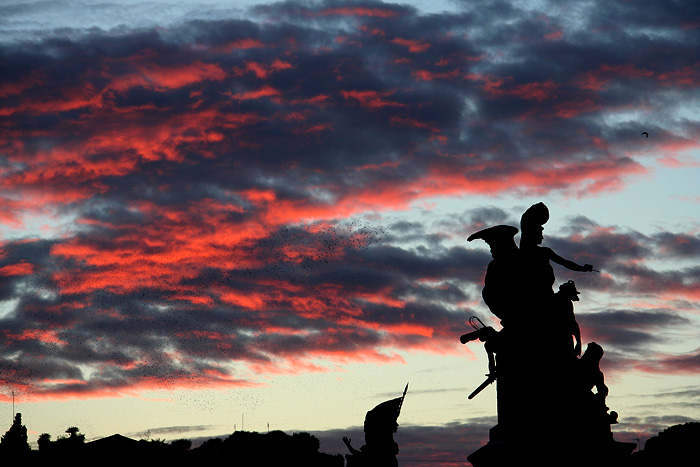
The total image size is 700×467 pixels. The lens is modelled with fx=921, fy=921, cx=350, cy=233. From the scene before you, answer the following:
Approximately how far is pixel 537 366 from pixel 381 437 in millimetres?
7467

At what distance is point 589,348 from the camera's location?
47.5ft

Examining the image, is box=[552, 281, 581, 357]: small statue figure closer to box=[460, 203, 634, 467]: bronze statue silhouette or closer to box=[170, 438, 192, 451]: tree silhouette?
box=[460, 203, 634, 467]: bronze statue silhouette

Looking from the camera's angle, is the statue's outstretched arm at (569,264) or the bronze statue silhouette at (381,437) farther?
the bronze statue silhouette at (381,437)

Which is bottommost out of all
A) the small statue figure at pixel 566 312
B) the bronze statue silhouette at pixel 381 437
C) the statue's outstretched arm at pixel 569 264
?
the bronze statue silhouette at pixel 381 437

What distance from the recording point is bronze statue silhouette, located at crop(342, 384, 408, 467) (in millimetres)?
20797

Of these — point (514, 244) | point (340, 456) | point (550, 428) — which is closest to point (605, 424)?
point (550, 428)

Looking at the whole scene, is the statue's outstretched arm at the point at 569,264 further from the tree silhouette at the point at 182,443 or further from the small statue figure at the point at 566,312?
the tree silhouette at the point at 182,443

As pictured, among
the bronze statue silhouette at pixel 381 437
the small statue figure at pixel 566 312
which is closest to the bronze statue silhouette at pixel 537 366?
the small statue figure at pixel 566 312

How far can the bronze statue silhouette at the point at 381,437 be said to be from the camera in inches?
819

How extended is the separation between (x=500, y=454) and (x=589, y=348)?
7.46ft

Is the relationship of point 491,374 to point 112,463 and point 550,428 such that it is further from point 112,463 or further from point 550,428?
point 112,463

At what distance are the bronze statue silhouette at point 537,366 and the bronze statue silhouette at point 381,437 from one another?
621 centimetres

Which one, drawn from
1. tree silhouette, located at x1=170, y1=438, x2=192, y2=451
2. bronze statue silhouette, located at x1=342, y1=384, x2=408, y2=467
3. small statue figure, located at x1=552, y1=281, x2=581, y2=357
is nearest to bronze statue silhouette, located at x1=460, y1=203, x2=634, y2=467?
small statue figure, located at x1=552, y1=281, x2=581, y2=357

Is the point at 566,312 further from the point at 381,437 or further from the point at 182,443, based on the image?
the point at 182,443
